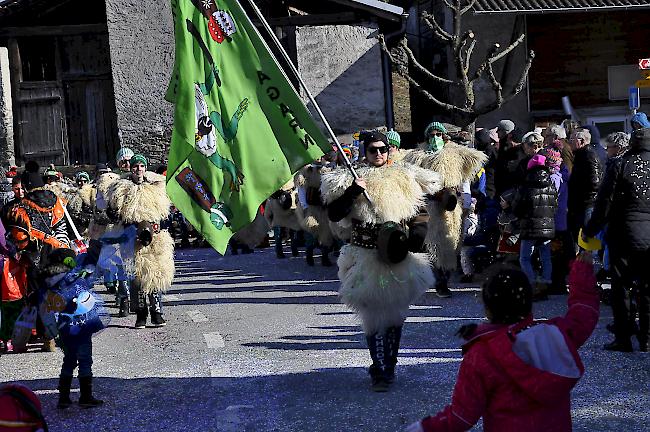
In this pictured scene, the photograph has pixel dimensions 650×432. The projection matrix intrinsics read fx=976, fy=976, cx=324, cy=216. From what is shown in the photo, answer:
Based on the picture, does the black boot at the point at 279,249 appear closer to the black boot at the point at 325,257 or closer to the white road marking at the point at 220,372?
the black boot at the point at 325,257

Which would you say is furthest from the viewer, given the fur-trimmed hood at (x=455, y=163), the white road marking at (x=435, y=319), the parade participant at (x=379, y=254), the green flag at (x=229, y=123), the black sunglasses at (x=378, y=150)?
the fur-trimmed hood at (x=455, y=163)

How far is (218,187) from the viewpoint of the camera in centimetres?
655

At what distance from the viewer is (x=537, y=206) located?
416 inches

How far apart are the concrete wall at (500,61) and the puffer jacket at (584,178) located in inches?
661

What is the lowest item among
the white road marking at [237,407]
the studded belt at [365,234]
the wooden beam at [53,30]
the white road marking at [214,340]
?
the white road marking at [214,340]

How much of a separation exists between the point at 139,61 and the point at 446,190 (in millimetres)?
15689

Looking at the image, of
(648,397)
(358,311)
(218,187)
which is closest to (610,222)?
(648,397)

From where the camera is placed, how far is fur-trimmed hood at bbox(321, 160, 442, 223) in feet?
23.3

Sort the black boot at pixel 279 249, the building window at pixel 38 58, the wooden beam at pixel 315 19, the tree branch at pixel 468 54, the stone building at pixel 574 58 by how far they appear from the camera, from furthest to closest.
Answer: the stone building at pixel 574 58 → the building window at pixel 38 58 → the tree branch at pixel 468 54 → the wooden beam at pixel 315 19 → the black boot at pixel 279 249

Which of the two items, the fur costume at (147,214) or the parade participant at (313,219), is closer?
the fur costume at (147,214)

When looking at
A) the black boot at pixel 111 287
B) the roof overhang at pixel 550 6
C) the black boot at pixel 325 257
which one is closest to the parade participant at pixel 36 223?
the black boot at pixel 111 287

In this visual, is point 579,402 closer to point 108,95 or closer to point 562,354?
point 562,354

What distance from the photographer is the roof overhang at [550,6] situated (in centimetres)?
2495

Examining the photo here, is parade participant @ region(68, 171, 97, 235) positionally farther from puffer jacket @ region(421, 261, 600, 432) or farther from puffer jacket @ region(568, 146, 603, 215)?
puffer jacket @ region(421, 261, 600, 432)
